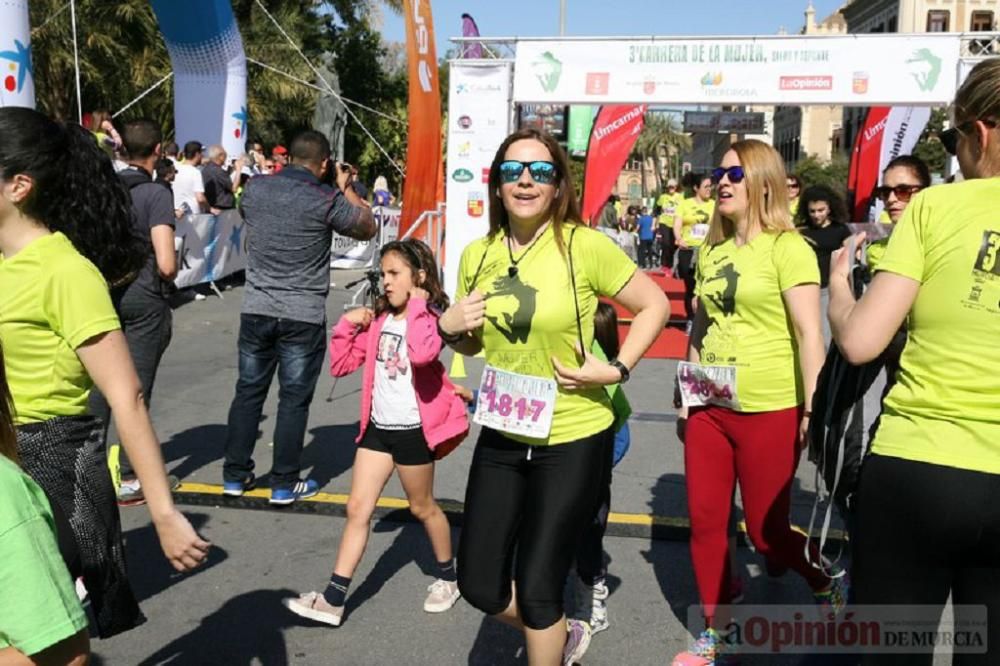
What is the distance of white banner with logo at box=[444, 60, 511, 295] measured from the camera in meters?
13.8

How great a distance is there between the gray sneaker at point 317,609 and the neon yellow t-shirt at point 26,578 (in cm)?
227

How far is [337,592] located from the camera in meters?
3.95

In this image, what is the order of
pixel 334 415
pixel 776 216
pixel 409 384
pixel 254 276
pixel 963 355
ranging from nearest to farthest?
pixel 963 355 → pixel 776 216 → pixel 409 384 → pixel 254 276 → pixel 334 415

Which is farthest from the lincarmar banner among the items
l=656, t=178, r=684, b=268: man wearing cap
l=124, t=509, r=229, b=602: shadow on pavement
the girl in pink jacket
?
the girl in pink jacket

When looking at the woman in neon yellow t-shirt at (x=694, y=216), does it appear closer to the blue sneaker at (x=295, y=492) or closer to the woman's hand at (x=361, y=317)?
the blue sneaker at (x=295, y=492)

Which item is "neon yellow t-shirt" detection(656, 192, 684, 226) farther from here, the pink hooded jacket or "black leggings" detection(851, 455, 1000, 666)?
"black leggings" detection(851, 455, 1000, 666)

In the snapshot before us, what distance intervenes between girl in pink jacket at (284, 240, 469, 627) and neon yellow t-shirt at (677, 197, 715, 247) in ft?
27.4

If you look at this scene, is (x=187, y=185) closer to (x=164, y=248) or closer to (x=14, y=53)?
(x=14, y=53)

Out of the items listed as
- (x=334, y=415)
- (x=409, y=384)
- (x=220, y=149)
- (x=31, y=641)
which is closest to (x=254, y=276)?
(x=409, y=384)

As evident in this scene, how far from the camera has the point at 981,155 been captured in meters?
2.28

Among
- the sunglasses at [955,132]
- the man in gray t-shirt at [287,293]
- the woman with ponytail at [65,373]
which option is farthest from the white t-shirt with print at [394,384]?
the sunglasses at [955,132]

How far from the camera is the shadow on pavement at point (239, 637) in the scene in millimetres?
3654

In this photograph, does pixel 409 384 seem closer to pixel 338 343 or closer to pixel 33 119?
pixel 338 343

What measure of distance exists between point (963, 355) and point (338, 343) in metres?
2.89
